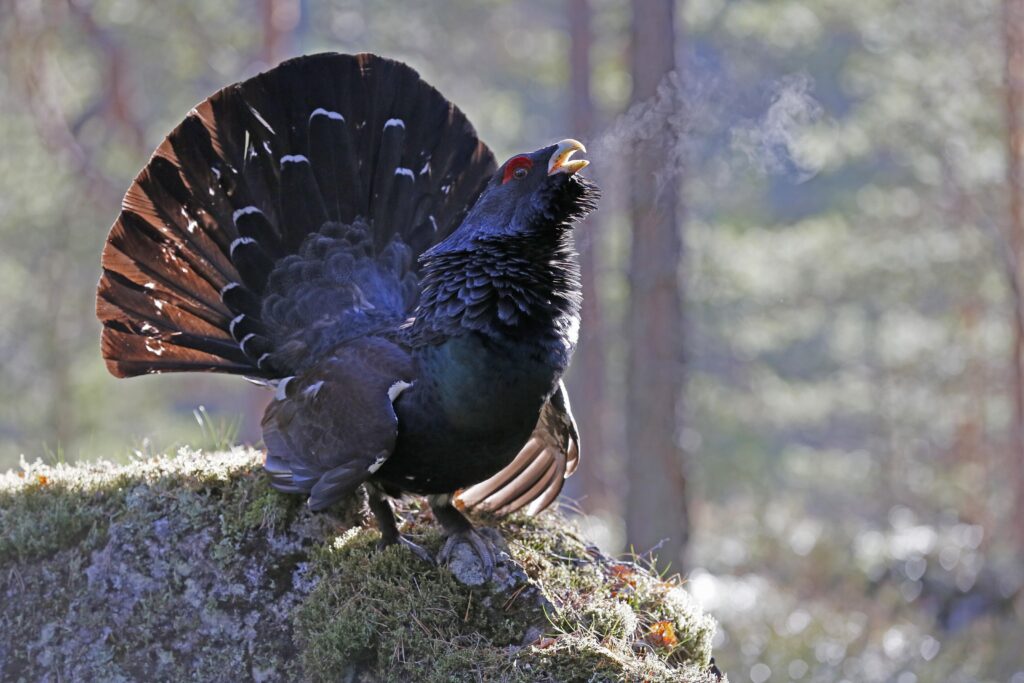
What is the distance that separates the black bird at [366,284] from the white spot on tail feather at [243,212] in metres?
0.01

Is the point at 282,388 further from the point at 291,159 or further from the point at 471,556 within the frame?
the point at 471,556

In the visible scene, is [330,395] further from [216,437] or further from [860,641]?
[860,641]

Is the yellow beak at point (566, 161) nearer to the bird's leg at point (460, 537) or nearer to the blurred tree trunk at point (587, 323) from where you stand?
the bird's leg at point (460, 537)

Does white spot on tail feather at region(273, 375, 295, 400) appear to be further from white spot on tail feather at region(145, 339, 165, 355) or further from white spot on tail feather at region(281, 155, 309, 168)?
white spot on tail feather at region(281, 155, 309, 168)

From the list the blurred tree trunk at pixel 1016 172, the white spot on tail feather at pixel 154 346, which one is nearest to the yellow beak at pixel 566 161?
the white spot on tail feather at pixel 154 346

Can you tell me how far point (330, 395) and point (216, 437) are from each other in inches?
46.2

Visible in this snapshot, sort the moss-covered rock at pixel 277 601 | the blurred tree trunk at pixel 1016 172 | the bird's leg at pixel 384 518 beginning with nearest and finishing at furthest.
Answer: the moss-covered rock at pixel 277 601 → the bird's leg at pixel 384 518 → the blurred tree trunk at pixel 1016 172

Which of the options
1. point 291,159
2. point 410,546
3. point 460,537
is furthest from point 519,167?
point 410,546

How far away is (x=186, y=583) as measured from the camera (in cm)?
451

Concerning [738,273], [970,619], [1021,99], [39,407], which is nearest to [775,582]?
[970,619]

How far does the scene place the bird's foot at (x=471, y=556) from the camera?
4.36m

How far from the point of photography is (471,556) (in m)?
4.44

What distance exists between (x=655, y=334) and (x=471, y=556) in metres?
6.08

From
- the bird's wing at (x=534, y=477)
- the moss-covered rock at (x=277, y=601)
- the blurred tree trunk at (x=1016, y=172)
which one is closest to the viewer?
the moss-covered rock at (x=277, y=601)
